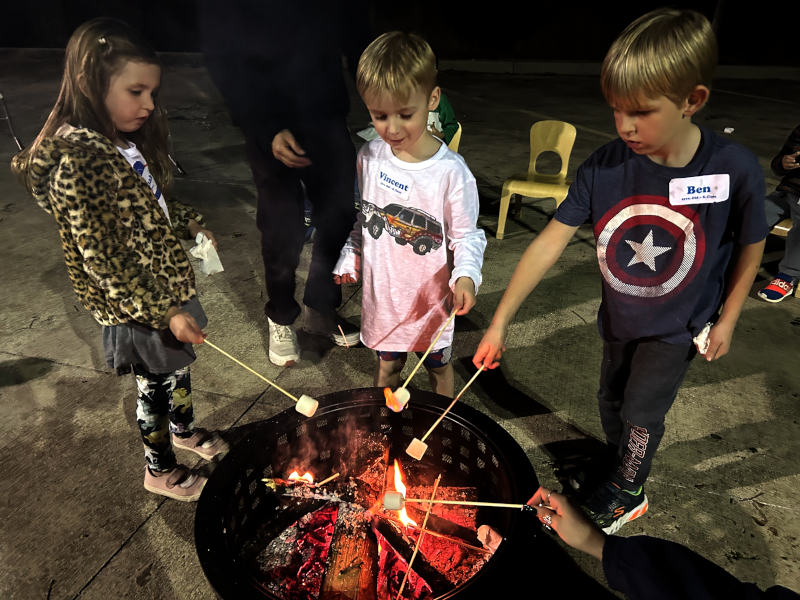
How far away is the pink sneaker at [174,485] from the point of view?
7.54 feet

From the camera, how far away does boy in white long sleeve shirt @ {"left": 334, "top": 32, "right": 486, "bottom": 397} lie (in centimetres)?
189

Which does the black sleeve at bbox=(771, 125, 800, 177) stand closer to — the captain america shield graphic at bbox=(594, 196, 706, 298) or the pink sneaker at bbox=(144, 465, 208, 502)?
the captain america shield graphic at bbox=(594, 196, 706, 298)

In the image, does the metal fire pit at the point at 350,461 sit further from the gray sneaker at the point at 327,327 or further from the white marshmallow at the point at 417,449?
the gray sneaker at the point at 327,327

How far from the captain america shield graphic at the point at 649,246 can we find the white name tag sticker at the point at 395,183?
0.72 metres

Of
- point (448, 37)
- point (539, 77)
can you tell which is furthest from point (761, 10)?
point (448, 37)

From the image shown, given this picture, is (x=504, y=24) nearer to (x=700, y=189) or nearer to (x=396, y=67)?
(x=396, y=67)

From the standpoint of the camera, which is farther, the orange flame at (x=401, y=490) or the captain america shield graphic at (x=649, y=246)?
the orange flame at (x=401, y=490)

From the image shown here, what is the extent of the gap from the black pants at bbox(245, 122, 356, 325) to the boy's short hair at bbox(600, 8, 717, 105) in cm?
161

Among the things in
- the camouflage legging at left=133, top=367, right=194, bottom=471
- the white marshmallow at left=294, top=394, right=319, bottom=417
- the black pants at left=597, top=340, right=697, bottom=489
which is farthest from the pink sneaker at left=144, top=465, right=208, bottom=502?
the black pants at left=597, top=340, right=697, bottom=489

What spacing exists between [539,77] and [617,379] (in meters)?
12.3

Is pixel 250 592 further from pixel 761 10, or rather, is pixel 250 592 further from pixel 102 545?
pixel 761 10

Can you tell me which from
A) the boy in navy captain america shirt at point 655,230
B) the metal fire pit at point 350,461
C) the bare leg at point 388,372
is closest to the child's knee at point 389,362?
the bare leg at point 388,372

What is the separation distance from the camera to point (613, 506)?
2.16 metres

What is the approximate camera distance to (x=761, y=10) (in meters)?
12.5
